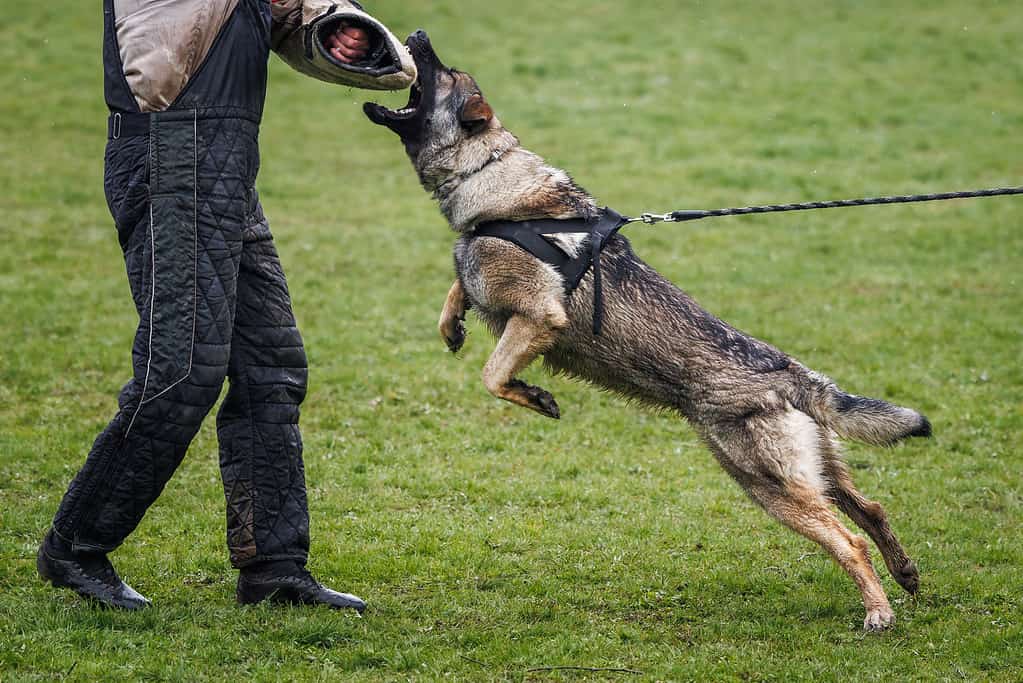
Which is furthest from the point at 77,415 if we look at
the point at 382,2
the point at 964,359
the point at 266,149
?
the point at 382,2

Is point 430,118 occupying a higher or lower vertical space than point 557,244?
higher

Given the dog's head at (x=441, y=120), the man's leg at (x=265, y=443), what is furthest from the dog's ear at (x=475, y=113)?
the man's leg at (x=265, y=443)

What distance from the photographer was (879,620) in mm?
4914

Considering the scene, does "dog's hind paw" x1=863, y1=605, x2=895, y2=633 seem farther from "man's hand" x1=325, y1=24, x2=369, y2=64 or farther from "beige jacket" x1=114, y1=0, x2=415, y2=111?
"beige jacket" x1=114, y1=0, x2=415, y2=111

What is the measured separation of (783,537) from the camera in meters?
6.16

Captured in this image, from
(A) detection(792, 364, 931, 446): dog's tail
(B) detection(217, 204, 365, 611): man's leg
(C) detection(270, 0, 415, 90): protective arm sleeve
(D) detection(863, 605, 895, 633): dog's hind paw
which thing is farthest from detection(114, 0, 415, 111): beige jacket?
(D) detection(863, 605, 895, 633): dog's hind paw

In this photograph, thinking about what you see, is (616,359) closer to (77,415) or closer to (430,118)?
(430,118)

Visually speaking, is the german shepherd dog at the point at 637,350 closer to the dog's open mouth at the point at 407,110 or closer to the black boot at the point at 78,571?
the dog's open mouth at the point at 407,110

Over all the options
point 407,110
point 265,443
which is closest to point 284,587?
point 265,443

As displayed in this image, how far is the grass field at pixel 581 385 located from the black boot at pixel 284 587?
119 millimetres

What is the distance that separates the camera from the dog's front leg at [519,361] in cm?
509

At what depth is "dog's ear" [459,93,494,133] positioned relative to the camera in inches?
212

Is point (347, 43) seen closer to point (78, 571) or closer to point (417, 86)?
point (417, 86)

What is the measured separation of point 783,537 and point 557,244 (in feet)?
7.00
